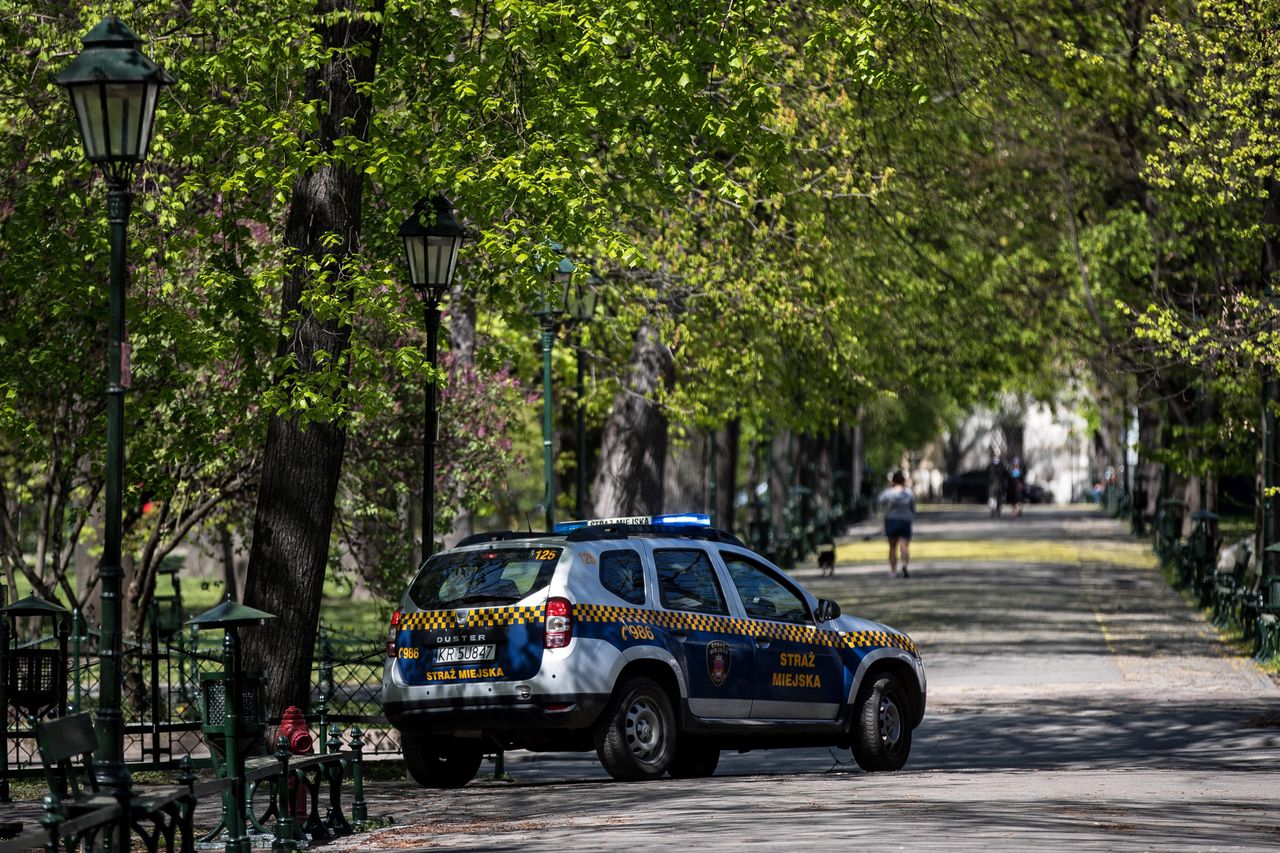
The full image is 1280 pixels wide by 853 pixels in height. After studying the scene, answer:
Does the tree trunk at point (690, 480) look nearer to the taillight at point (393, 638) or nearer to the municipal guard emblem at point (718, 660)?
the municipal guard emblem at point (718, 660)

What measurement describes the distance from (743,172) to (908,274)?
32.9 ft

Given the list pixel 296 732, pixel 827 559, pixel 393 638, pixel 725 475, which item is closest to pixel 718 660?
pixel 393 638

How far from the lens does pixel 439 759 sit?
15453mm

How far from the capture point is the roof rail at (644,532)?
14780 mm

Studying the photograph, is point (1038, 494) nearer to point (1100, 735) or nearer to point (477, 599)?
point (1100, 735)

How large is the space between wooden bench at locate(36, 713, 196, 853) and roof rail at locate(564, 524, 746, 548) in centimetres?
495

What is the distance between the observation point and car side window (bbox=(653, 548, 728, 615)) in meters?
15.1

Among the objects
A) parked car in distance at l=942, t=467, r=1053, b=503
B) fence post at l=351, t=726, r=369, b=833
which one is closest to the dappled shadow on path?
fence post at l=351, t=726, r=369, b=833

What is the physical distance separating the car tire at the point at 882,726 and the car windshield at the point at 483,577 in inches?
121

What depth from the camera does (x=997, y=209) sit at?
3525 centimetres

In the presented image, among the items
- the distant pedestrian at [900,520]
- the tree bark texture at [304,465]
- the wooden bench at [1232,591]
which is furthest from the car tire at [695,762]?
the distant pedestrian at [900,520]

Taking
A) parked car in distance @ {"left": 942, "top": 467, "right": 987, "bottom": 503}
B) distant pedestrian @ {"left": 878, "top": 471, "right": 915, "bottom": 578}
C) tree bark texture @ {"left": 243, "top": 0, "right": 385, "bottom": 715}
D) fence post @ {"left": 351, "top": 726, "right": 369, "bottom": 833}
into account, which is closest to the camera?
fence post @ {"left": 351, "top": 726, "right": 369, "bottom": 833}

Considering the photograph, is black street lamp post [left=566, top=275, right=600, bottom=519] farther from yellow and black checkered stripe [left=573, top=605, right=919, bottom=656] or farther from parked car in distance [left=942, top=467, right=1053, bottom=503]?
parked car in distance [left=942, top=467, right=1053, bottom=503]

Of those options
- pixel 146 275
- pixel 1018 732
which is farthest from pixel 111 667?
pixel 1018 732
